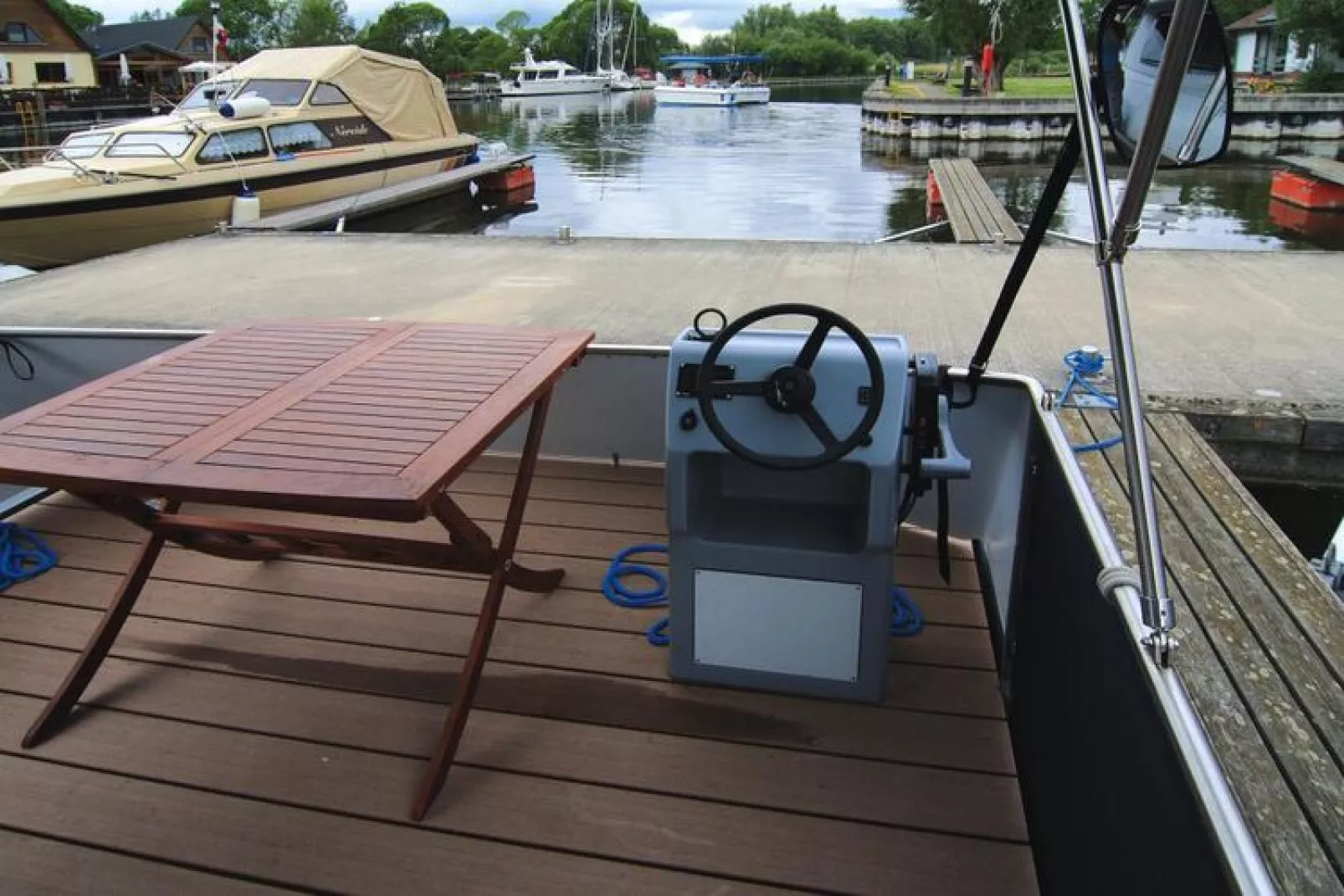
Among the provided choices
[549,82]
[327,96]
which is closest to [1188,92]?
[327,96]

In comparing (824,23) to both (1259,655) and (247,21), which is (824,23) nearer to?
(247,21)

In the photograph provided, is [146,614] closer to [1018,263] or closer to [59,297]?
[1018,263]

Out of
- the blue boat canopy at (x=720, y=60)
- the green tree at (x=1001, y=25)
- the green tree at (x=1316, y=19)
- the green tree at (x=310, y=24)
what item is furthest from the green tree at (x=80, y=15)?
the green tree at (x=1316, y=19)

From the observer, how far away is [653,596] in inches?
106

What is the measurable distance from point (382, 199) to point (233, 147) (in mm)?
1871

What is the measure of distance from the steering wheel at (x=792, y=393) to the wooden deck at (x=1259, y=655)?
27.0 inches

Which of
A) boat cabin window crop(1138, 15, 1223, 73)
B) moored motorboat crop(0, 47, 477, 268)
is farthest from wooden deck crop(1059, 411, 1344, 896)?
moored motorboat crop(0, 47, 477, 268)

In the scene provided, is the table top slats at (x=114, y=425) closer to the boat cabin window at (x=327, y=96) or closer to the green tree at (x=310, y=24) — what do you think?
the boat cabin window at (x=327, y=96)

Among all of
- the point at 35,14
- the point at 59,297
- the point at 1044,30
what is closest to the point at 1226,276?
the point at 59,297

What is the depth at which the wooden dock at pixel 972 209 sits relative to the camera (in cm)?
793

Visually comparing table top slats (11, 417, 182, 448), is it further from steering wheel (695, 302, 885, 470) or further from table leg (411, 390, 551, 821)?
steering wheel (695, 302, 885, 470)

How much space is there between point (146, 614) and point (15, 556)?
664 millimetres

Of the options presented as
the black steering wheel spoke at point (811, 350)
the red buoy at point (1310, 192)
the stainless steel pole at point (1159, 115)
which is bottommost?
the red buoy at point (1310, 192)

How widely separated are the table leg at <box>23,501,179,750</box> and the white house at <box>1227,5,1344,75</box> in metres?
44.5
